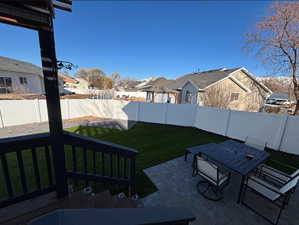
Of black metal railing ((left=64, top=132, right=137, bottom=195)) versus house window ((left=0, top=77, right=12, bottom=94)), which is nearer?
black metal railing ((left=64, top=132, right=137, bottom=195))

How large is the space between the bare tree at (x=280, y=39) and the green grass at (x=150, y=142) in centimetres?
670

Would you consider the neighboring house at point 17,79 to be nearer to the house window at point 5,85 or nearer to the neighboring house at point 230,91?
the house window at point 5,85

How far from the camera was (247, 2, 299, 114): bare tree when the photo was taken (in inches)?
290

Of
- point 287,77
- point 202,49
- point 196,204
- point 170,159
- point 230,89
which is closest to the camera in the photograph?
point 196,204

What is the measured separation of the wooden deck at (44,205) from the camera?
1479 millimetres

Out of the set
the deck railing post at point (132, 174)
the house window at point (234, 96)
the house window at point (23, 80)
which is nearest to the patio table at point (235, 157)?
the deck railing post at point (132, 174)

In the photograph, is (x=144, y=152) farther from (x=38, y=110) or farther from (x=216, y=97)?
(x=216, y=97)

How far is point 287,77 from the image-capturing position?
8562 mm

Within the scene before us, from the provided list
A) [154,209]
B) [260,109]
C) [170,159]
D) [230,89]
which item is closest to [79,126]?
[170,159]

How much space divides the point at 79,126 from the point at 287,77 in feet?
46.0

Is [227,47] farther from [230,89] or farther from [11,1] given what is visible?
[11,1]

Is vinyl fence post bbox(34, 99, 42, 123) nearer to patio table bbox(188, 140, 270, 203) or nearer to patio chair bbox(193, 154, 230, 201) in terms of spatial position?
patio table bbox(188, 140, 270, 203)

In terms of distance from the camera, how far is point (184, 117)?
866 cm

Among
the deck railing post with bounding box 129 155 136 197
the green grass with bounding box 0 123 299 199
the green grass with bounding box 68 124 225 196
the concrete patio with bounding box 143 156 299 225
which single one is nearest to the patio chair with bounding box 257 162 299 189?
the concrete patio with bounding box 143 156 299 225
